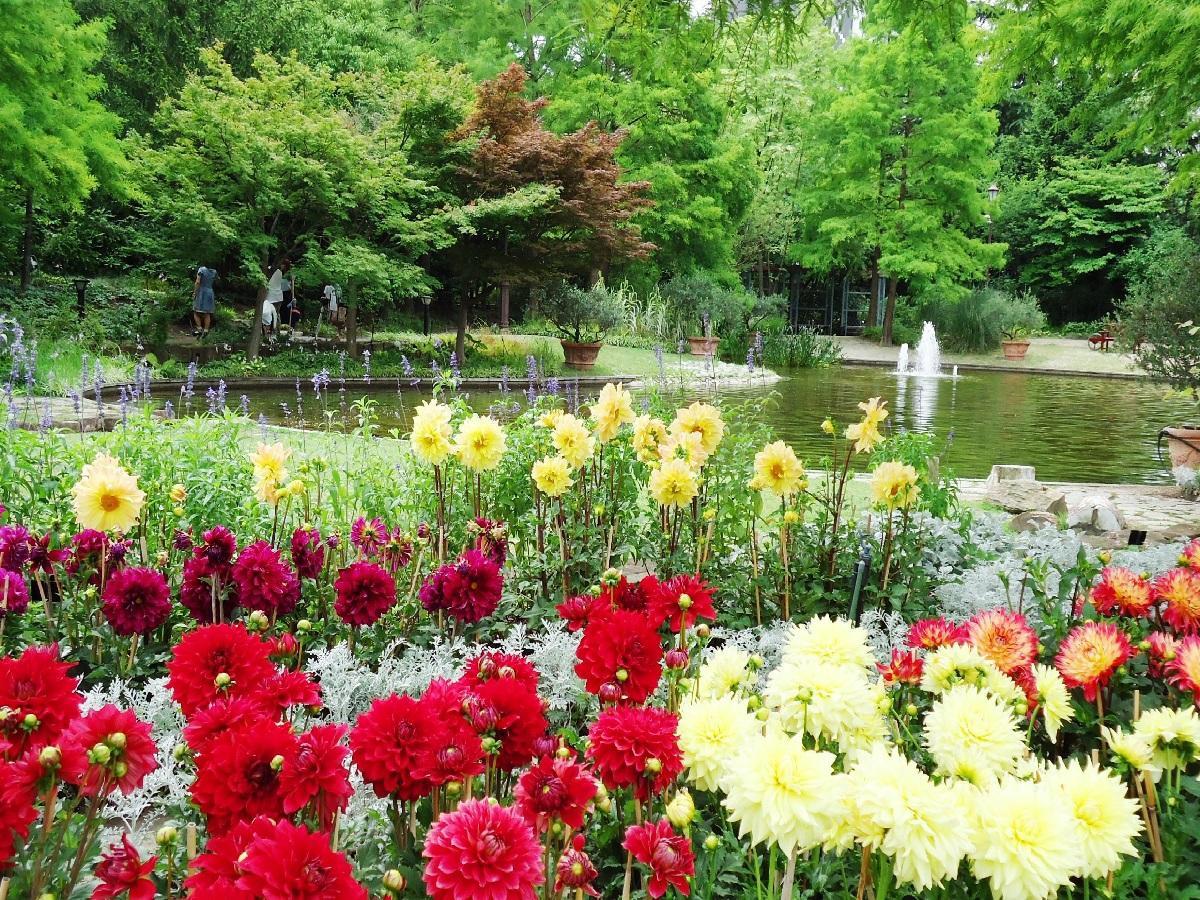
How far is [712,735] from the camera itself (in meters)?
1.16

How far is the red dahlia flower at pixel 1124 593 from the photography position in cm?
180

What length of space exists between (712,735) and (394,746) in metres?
0.39

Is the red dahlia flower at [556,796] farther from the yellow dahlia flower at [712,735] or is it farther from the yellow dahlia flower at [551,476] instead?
the yellow dahlia flower at [551,476]

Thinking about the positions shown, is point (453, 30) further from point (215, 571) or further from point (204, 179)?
point (215, 571)

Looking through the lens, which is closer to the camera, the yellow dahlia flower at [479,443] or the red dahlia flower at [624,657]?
the red dahlia flower at [624,657]

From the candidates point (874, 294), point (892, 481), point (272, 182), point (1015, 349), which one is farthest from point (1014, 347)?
point (892, 481)

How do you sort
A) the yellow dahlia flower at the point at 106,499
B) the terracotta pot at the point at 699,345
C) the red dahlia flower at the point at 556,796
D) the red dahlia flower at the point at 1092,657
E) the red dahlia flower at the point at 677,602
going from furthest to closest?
the terracotta pot at the point at 699,345 < the yellow dahlia flower at the point at 106,499 < the red dahlia flower at the point at 677,602 < the red dahlia flower at the point at 1092,657 < the red dahlia flower at the point at 556,796

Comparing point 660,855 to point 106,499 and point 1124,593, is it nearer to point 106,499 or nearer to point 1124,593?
point 1124,593

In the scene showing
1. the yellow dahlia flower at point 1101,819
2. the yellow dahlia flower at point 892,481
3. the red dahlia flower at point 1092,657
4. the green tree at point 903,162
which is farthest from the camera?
the green tree at point 903,162

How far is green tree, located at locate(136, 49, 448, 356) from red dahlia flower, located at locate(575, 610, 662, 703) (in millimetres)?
12654

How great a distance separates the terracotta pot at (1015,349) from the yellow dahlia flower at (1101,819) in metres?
22.2

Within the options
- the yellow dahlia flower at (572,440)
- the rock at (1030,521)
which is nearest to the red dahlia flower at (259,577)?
the yellow dahlia flower at (572,440)

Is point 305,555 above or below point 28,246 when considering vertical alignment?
below

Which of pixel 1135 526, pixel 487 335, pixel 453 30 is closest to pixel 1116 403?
pixel 1135 526
